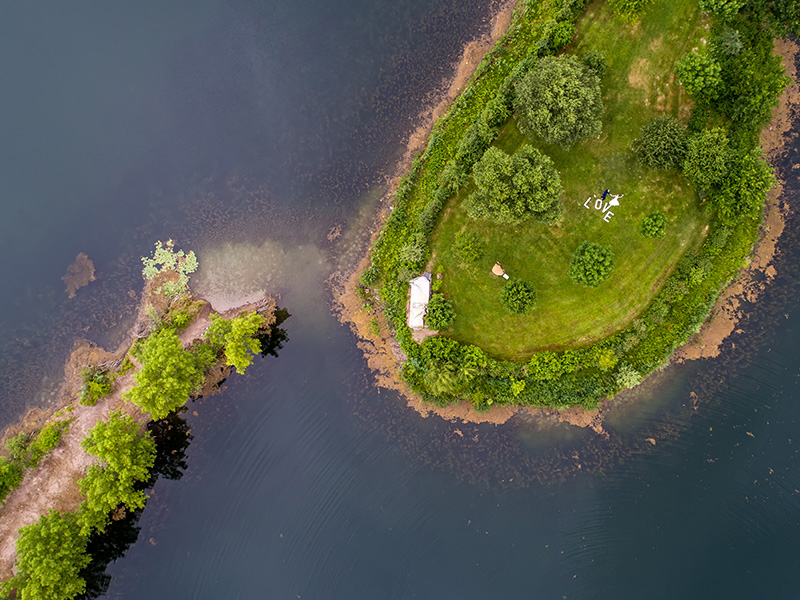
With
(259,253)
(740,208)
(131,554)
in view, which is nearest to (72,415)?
(131,554)

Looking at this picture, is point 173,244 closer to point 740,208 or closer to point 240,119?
point 240,119

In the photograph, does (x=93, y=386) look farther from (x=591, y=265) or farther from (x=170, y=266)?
(x=591, y=265)

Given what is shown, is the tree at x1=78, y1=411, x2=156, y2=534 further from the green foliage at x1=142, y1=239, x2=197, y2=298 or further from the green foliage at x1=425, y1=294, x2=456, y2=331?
the green foliage at x1=425, y1=294, x2=456, y2=331

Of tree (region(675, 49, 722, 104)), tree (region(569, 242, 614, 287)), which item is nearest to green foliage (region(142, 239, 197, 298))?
tree (region(569, 242, 614, 287))

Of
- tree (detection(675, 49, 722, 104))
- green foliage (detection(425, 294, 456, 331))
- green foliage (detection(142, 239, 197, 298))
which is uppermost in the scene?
tree (detection(675, 49, 722, 104))

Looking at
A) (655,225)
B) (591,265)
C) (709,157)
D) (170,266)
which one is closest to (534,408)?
(591,265)
